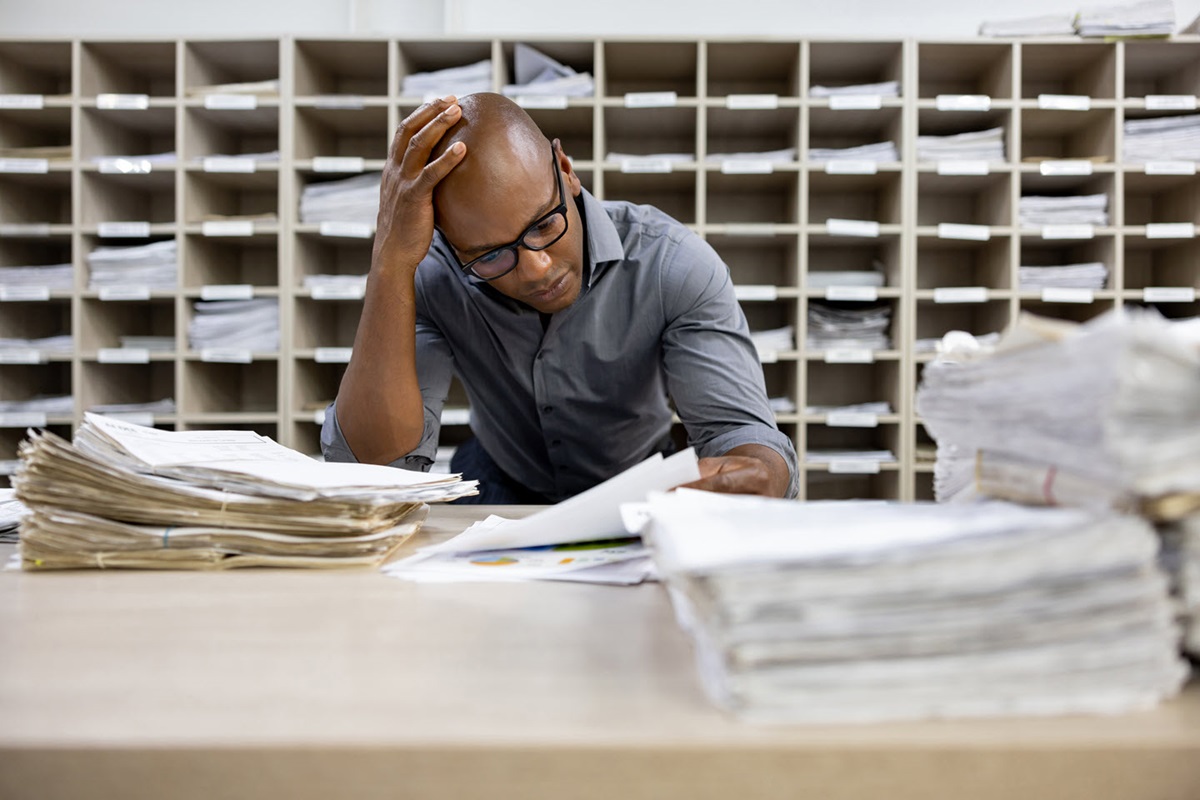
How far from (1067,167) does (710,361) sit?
215 centimetres

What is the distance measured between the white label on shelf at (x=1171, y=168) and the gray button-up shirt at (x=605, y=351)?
2.18 meters

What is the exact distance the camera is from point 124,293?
2875 millimetres

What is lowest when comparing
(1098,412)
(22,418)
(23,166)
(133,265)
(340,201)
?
(22,418)

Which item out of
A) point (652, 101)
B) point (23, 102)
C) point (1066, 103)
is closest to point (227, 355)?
point (23, 102)

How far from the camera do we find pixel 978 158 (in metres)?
2.92

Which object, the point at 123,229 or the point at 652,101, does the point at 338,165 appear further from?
the point at 652,101

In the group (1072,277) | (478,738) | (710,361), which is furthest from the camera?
(1072,277)

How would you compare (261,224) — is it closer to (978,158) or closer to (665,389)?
(665,389)

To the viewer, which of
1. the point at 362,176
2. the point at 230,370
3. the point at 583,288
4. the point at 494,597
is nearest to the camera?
the point at 494,597

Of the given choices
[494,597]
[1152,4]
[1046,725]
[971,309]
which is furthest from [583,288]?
[1152,4]

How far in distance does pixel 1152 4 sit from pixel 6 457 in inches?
173

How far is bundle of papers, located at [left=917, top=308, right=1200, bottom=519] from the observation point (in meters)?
0.37

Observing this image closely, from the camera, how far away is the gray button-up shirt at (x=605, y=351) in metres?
1.34

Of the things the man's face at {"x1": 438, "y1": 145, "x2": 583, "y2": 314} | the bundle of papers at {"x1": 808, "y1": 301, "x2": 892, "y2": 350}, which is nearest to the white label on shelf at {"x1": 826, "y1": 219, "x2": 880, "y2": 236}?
the bundle of papers at {"x1": 808, "y1": 301, "x2": 892, "y2": 350}
